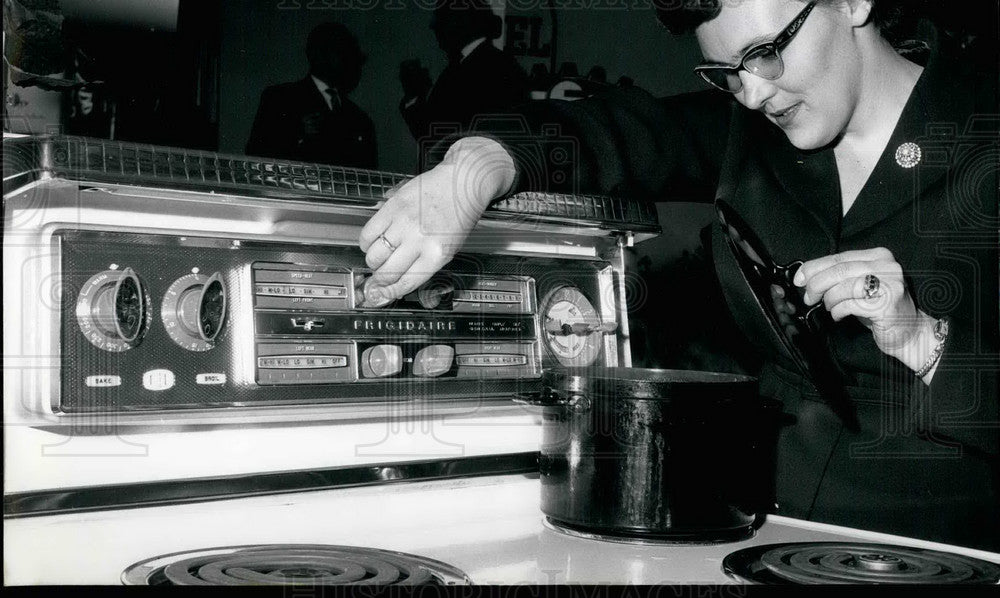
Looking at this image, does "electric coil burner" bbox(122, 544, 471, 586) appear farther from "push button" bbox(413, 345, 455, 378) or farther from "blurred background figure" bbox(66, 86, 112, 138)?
"blurred background figure" bbox(66, 86, 112, 138)

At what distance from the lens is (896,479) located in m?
1.11

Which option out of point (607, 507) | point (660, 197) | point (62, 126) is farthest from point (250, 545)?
point (660, 197)

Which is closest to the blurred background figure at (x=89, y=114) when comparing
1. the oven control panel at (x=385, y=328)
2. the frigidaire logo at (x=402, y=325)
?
the oven control panel at (x=385, y=328)

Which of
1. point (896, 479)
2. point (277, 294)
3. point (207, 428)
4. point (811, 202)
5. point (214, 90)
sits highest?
point (214, 90)

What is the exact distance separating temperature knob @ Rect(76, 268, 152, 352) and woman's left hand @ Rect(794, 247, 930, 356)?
62cm

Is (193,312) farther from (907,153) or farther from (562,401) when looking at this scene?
(907,153)

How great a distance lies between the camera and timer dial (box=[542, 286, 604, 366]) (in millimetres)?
1050

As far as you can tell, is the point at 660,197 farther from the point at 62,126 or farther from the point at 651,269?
the point at 62,126

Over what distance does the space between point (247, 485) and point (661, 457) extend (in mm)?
418

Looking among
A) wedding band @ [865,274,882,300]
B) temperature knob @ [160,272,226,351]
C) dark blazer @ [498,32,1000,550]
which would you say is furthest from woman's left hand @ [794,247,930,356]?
temperature knob @ [160,272,226,351]

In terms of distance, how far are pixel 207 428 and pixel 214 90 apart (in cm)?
39

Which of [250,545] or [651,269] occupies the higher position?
[651,269]

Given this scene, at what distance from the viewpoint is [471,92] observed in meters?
1.13

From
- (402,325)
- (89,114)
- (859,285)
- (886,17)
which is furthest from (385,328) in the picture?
(886,17)
